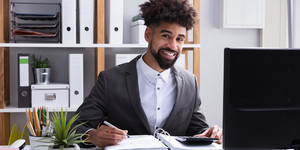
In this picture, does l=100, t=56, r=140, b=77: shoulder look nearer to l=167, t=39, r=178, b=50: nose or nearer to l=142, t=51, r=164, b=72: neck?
l=142, t=51, r=164, b=72: neck

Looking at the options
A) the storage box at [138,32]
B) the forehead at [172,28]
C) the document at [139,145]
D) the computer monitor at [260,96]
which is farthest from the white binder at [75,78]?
the computer monitor at [260,96]

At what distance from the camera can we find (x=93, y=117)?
1712mm

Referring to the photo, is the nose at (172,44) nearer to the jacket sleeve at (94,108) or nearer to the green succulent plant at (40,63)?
the jacket sleeve at (94,108)

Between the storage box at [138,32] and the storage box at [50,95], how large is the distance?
0.62 meters

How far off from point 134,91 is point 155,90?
4.5 inches

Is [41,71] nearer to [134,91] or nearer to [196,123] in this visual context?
[134,91]

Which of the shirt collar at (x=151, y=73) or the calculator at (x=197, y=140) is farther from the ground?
the shirt collar at (x=151, y=73)

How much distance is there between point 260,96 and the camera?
1.01 m

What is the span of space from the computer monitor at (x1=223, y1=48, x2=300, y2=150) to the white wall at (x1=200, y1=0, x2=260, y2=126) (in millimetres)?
2070

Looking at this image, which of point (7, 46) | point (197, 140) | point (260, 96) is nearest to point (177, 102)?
point (197, 140)

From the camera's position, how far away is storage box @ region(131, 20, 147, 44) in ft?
8.51

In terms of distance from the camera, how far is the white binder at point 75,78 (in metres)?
2.50

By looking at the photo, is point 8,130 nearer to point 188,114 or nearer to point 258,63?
point 188,114

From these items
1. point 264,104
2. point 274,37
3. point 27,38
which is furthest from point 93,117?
point 274,37
